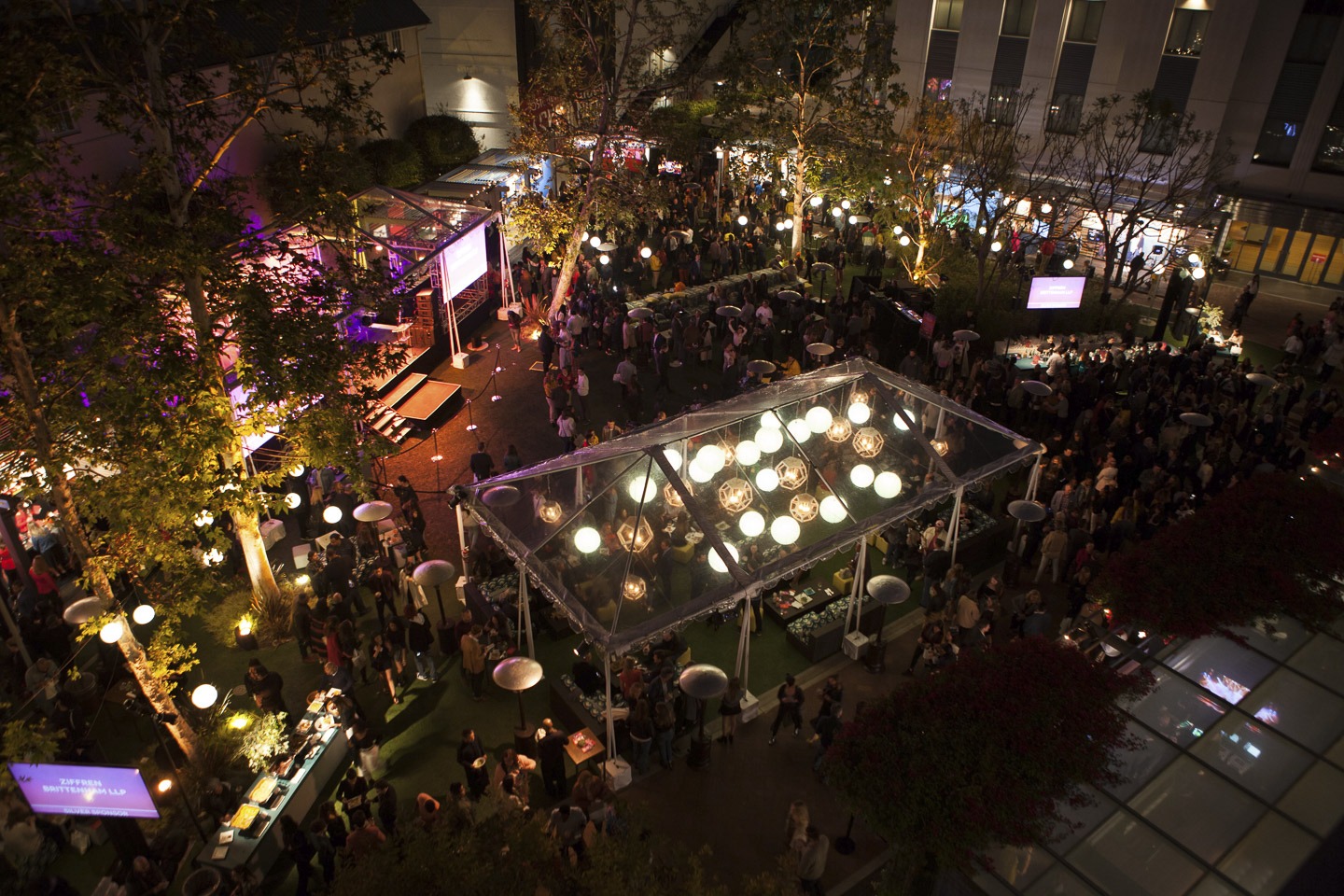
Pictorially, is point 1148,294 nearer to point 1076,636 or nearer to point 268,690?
point 1076,636

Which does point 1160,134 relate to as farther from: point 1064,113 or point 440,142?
point 440,142

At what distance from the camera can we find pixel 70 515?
353 inches

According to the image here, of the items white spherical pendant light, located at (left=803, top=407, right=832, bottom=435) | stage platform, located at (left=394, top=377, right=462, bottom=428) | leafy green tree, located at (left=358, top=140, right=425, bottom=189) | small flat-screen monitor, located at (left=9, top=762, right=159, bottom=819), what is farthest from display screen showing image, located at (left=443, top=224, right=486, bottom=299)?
small flat-screen monitor, located at (left=9, top=762, right=159, bottom=819)

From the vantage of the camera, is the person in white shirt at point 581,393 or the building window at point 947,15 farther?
the building window at point 947,15

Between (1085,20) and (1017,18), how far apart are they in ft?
7.29

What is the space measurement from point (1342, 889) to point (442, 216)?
20.1 m


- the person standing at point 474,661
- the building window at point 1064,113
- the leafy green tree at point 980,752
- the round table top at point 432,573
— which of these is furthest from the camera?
the building window at point 1064,113

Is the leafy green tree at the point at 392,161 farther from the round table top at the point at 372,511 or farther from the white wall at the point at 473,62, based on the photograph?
the round table top at the point at 372,511

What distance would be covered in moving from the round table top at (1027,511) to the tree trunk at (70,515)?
11.3 metres

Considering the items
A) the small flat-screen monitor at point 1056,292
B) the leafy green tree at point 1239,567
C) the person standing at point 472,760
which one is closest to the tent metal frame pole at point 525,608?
the person standing at point 472,760

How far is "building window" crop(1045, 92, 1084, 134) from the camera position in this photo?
28.2 metres

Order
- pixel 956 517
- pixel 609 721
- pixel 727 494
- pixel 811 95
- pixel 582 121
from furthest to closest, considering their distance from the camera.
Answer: pixel 811 95, pixel 582 121, pixel 956 517, pixel 727 494, pixel 609 721

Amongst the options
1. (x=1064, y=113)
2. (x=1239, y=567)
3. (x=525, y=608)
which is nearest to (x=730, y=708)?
(x=525, y=608)

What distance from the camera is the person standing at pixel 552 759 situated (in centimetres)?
1009
